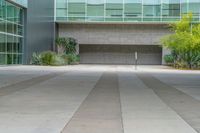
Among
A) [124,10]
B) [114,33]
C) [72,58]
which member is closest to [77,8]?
[114,33]

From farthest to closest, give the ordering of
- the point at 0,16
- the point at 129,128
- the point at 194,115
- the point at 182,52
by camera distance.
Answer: the point at 182,52 < the point at 0,16 < the point at 194,115 < the point at 129,128

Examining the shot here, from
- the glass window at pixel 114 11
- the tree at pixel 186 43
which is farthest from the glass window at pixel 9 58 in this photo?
the glass window at pixel 114 11

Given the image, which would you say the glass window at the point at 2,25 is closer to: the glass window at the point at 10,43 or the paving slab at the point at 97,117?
the glass window at the point at 10,43

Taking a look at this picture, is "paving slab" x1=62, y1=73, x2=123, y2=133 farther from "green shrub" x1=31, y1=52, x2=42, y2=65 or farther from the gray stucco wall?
"green shrub" x1=31, y1=52, x2=42, y2=65

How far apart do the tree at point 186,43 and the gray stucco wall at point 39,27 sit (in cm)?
1313

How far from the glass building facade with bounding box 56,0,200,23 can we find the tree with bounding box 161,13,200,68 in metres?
10.4

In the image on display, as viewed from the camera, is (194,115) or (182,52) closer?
(194,115)

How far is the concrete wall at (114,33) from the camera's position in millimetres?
58219

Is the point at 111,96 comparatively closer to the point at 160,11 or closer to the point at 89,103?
the point at 89,103

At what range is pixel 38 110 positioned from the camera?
1084 centimetres

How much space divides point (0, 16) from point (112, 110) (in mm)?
29086

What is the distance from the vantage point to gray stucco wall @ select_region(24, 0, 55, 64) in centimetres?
4541

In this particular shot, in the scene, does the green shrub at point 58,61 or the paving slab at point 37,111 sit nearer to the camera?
the paving slab at point 37,111

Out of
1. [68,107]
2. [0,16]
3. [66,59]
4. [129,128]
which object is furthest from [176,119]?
[66,59]
